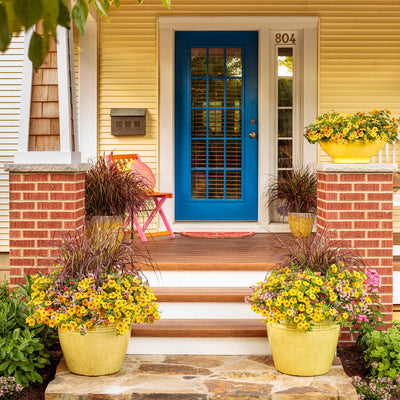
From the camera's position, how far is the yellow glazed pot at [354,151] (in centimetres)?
409

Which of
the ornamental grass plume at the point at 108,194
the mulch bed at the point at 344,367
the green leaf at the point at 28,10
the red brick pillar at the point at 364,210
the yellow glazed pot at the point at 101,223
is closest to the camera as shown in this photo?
the green leaf at the point at 28,10

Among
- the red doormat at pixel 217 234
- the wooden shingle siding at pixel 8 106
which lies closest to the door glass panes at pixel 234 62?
the red doormat at pixel 217 234

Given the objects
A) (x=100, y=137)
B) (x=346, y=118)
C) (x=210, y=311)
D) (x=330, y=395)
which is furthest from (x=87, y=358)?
(x=100, y=137)

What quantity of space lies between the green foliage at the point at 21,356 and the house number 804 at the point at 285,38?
13.6 ft

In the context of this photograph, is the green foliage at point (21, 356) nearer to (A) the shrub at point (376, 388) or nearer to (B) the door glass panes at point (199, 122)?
(A) the shrub at point (376, 388)

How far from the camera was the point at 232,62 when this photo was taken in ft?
20.7

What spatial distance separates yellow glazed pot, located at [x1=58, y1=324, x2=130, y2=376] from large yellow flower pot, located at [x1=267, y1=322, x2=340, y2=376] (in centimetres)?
88

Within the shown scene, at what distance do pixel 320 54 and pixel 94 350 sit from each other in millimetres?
4103

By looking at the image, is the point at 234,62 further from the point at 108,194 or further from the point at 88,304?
the point at 88,304

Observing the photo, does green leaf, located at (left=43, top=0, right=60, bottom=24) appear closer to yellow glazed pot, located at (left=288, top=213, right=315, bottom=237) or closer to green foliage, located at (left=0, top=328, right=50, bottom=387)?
green foliage, located at (left=0, top=328, right=50, bottom=387)

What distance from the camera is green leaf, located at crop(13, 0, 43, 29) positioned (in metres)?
1.03

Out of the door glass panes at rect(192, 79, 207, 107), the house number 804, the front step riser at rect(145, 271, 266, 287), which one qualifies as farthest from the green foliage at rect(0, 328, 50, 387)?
the house number 804

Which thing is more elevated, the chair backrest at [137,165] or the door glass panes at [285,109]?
the door glass panes at [285,109]

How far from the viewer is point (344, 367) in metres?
3.76
